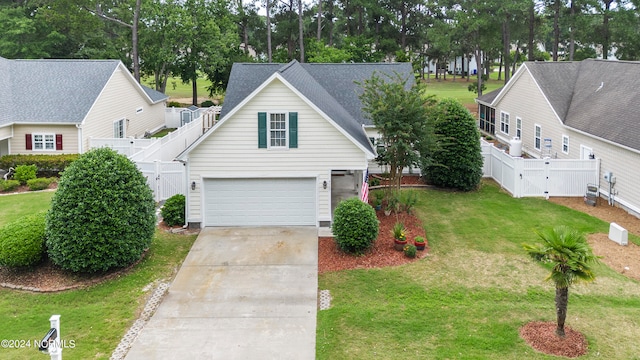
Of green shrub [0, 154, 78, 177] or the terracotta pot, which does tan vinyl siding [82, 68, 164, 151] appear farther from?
the terracotta pot

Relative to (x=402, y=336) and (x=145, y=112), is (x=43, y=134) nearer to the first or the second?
(x=145, y=112)

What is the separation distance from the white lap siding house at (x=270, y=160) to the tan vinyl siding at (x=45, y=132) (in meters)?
→ 13.1

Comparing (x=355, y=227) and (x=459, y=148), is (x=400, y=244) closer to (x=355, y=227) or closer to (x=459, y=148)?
(x=355, y=227)

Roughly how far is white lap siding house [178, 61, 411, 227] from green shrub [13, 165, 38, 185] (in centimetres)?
1082

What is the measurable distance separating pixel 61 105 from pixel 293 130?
16.7m

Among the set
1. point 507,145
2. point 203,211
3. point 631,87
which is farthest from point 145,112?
point 631,87

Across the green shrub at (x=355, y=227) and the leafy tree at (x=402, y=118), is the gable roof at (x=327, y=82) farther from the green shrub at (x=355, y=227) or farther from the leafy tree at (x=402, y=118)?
the green shrub at (x=355, y=227)

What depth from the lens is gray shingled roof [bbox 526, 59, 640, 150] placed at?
19.7 m

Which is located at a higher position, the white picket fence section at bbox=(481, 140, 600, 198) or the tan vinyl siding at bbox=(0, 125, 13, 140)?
the tan vinyl siding at bbox=(0, 125, 13, 140)

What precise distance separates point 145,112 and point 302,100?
76.2 feet

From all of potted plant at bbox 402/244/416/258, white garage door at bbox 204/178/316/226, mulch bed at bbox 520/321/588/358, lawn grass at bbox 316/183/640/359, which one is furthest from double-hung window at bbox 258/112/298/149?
mulch bed at bbox 520/321/588/358

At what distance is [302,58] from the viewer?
157 feet

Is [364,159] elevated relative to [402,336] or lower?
elevated

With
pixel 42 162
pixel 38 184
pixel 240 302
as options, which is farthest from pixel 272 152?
pixel 42 162
